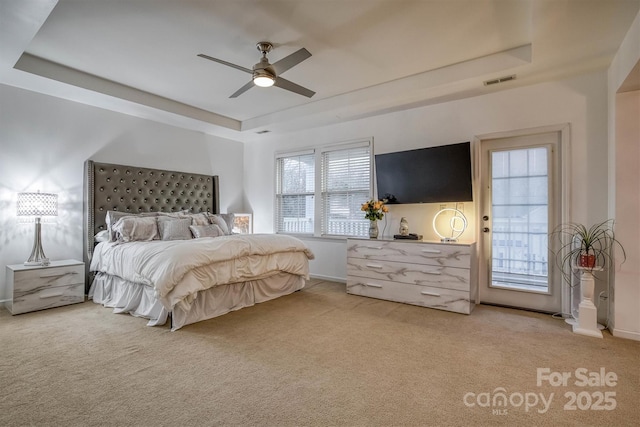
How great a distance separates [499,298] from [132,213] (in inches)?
200

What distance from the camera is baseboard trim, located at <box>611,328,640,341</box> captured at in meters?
2.75

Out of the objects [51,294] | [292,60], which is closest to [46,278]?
[51,294]

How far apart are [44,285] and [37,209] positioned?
86cm

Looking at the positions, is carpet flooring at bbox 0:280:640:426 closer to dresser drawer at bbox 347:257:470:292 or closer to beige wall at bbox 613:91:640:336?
beige wall at bbox 613:91:640:336

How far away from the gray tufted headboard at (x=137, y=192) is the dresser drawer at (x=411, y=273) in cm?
292

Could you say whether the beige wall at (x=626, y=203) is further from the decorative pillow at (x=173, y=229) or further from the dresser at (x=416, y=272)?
the decorative pillow at (x=173, y=229)

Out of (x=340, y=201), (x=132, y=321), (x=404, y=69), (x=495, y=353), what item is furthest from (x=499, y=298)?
(x=132, y=321)

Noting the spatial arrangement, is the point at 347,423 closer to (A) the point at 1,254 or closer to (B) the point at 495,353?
(B) the point at 495,353

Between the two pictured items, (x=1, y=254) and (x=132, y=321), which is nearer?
(x=132, y=321)

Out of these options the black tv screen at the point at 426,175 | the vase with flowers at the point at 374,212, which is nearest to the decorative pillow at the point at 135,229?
the vase with flowers at the point at 374,212

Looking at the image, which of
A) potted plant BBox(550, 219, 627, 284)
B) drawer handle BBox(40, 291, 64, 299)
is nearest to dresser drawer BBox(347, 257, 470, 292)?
potted plant BBox(550, 219, 627, 284)

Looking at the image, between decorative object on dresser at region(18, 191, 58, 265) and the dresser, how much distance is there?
12.1 feet

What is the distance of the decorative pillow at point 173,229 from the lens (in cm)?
413

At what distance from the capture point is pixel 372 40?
2.98 metres
